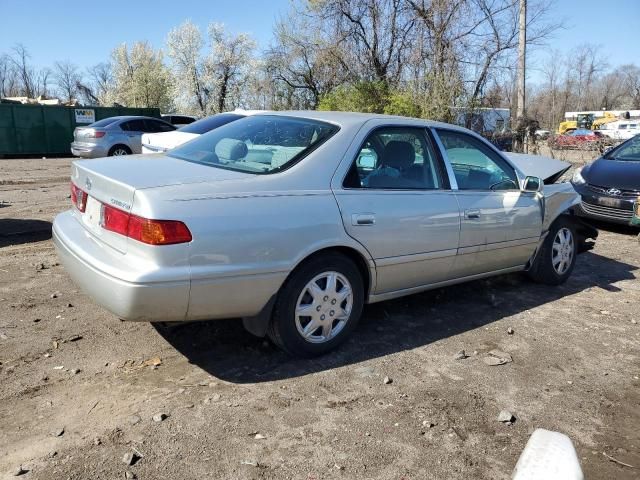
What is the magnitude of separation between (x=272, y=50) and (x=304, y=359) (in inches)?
944

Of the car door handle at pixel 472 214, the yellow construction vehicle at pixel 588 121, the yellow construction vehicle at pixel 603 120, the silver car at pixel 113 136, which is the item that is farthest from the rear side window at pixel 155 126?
the yellow construction vehicle at pixel 603 120

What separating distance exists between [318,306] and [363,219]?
0.65 metres

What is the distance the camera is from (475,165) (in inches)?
188

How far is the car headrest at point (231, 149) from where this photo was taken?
3.86m

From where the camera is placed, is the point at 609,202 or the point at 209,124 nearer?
the point at 609,202

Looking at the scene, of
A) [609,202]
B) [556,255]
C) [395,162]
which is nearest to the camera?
[395,162]

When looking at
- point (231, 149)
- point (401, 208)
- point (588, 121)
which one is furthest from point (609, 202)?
point (588, 121)

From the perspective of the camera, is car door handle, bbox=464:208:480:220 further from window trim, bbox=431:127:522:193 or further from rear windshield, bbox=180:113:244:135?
rear windshield, bbox=180:113:244:135

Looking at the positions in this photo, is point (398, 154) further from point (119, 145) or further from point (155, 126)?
point (155, 126)

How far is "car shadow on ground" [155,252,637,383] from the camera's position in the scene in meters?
3.62

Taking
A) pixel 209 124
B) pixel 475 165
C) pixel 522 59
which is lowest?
pixel 475 165

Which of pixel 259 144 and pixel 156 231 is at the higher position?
pixel 259 144

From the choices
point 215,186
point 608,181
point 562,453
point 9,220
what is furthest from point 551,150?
point 562,453

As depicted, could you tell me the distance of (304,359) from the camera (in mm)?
3699
